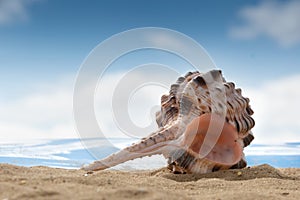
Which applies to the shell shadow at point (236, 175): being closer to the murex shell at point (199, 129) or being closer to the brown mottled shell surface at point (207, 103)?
the murex shell at point (199, 129)

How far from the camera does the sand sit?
2965mm

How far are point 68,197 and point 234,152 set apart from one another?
3.88 meters

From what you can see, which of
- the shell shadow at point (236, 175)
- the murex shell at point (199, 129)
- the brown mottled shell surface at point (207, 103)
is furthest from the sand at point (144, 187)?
the brown mottled shell surface at point (207, 103)

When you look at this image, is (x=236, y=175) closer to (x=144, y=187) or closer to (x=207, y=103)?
(x=207, y=103)

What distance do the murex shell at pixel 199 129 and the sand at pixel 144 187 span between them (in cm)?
35

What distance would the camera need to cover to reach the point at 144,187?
338 centimetres

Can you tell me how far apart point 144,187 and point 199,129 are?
295 cm

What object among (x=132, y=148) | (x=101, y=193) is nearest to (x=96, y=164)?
(x=132, y=148)

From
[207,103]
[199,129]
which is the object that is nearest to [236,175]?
[199,129]

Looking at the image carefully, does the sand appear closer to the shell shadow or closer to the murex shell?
the shell shadow

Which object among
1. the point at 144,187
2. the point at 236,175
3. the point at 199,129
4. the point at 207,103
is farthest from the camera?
the point at 199,129

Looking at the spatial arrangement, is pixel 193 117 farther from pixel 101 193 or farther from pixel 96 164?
pixel 101 193

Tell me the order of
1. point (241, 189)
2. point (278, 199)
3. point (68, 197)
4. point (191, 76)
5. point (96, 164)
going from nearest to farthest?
point (68, 197), point (278, 199), point (241, 189), point (96, 164), point (191, 76)

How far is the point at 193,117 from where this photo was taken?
6.04 metres
